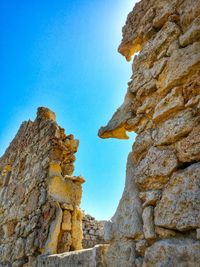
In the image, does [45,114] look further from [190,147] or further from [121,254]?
[190,147]

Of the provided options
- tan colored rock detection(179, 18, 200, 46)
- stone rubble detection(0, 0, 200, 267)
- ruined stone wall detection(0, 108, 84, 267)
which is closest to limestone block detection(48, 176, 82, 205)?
ruined stone wall detection(0, 108, 84, 267)

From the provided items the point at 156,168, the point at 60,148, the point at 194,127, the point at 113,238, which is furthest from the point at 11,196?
the point at 194,127

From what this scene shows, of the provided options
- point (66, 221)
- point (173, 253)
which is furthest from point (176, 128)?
point (66, 221)

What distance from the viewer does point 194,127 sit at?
146cm

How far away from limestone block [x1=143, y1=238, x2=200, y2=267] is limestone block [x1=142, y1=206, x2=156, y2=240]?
2.8 inches

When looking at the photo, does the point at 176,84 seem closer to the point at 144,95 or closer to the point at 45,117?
the point at 144,95

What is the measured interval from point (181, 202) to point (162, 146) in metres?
0.40

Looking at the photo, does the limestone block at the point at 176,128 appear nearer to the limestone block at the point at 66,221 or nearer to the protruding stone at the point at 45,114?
the limestone block at the point at 66,221

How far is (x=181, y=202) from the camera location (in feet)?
4.47

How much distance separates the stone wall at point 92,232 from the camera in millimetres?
6903

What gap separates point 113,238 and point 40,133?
9.64ft

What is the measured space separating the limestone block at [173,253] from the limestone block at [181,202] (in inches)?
3.0

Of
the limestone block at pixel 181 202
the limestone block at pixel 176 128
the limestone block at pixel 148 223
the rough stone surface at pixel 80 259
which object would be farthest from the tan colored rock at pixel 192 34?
the rough stone surface at pixel 80 259

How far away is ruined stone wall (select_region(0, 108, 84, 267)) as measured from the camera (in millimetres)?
2996
